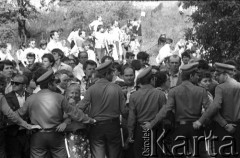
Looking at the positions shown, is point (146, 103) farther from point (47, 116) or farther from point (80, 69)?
point (80, 69)

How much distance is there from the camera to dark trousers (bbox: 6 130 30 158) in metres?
9.79

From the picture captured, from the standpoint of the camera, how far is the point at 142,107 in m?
9.59

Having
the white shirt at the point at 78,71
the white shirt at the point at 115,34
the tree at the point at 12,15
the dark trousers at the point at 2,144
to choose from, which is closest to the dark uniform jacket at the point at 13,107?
the dark trousers at the point at 2,144

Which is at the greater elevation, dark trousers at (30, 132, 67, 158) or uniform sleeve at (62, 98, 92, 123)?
uniform sleeve at (62, 98, 92, 123)

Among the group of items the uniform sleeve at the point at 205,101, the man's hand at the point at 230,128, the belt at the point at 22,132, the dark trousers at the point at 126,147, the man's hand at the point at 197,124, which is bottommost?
the dark trousers at the point at 126,147

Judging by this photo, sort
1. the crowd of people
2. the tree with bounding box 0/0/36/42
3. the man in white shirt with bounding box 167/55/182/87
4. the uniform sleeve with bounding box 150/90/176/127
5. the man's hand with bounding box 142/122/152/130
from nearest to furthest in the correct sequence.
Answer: the crowd of people → the uniform sleeve with bounding box 150/90/176/127 → the man's hand with bounding box 142/122/152/130 → the man in white shirt with bounding box 167/55/182/87 → the tree with bounding box 0/0/36/42

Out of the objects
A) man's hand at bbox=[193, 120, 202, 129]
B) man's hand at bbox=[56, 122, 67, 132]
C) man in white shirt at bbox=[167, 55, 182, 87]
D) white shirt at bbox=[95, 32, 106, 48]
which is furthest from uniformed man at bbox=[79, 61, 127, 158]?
white shirt at bbox=[95, 32, 106, 48]

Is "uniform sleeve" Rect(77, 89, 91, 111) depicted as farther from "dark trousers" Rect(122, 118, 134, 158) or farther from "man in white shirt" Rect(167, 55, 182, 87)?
"man in white shirt" Rect(167, 55, 182, 87)

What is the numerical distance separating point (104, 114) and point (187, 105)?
138 centimetres

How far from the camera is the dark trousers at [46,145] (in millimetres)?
8930

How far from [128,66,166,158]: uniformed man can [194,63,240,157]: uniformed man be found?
77cm

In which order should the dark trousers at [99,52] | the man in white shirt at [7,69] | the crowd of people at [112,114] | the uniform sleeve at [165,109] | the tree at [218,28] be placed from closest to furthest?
the crowd of people at [112,114]
the uniform sleeve at [165,109]
the man in white shirt at [7,69]
the tree at [218,28]
the dark trousers at [99,52]

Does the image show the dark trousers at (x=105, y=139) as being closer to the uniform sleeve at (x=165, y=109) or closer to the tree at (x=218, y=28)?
the uniform sleeve at (x=165, y=109)

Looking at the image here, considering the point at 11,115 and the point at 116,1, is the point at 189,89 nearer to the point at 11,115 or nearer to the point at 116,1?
the point at 11,115
